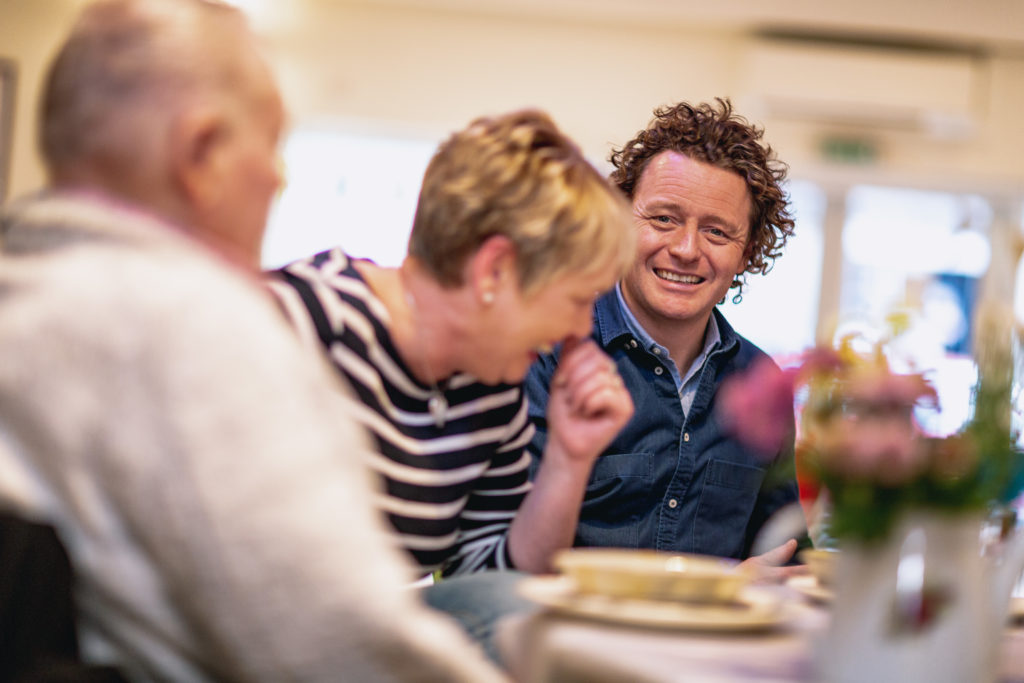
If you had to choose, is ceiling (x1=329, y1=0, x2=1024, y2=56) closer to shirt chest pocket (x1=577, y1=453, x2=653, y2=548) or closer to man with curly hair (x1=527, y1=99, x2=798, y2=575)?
man with curly hair (x1=527, y1=99, x2=798, y2=575)

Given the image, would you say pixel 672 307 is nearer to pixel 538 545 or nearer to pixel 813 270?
pixel 538 545

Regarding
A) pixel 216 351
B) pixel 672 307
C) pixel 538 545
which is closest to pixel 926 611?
pixel 216 351

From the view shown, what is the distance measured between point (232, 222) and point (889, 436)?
58 cm

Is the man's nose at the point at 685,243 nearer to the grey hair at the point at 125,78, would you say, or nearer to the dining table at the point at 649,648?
the dining table at the point at 649,648

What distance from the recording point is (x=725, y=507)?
2.09 m

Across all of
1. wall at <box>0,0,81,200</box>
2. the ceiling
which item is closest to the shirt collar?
the ceiling

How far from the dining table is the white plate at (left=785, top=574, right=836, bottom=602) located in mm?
181

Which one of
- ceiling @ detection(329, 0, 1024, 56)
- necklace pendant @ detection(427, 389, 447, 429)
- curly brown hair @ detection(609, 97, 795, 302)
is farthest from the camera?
ceiling @ detection(329, 0, 1024, 56)

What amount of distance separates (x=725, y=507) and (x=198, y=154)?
140cm

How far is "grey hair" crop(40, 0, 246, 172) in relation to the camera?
934 millimetres

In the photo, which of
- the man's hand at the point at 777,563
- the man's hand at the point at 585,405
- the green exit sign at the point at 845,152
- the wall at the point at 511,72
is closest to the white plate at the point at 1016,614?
the man's hand at the point at 777,563

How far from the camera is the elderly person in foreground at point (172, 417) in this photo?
2.64ft

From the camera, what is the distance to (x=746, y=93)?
5.69 meters

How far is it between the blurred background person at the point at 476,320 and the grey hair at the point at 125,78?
39cm
